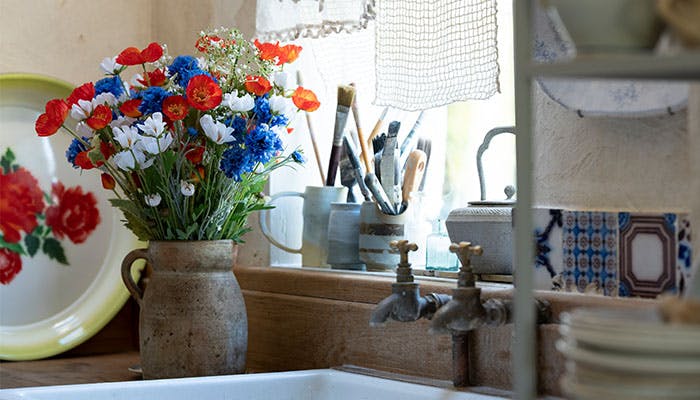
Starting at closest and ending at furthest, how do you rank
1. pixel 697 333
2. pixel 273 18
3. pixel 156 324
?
pixel 697 333 < pixel 156 324 < pixel 273 18

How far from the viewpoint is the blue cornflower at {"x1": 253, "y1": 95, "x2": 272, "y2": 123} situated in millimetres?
1650

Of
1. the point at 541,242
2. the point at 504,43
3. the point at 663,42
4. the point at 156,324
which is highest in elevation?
the point at 504,43

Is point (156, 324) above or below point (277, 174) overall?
below

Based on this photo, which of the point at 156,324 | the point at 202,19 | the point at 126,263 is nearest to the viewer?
the point at 156,324

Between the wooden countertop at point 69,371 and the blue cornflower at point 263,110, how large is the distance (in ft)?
1.58

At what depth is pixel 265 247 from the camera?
2008mm

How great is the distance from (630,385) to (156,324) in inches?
38.9

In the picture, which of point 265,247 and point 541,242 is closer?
point 541,242

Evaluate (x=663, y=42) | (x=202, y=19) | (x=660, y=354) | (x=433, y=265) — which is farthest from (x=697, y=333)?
(x=202, y=19)

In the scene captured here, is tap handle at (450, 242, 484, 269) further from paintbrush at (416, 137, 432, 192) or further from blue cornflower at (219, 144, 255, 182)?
paintbrush at (416, 137, 432, 192)

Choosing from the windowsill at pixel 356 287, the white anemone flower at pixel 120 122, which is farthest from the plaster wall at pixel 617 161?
the white anemone flower at pixel 120 122

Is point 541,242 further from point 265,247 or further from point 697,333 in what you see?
point 265,247

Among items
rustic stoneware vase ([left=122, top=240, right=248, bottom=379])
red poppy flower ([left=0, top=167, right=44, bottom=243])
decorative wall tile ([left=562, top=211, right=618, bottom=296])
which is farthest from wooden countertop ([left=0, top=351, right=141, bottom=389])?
decorative wall tile ([left=562, top=211, right=618, bottom=296])

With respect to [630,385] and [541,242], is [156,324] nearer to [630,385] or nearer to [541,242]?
[541,242]
